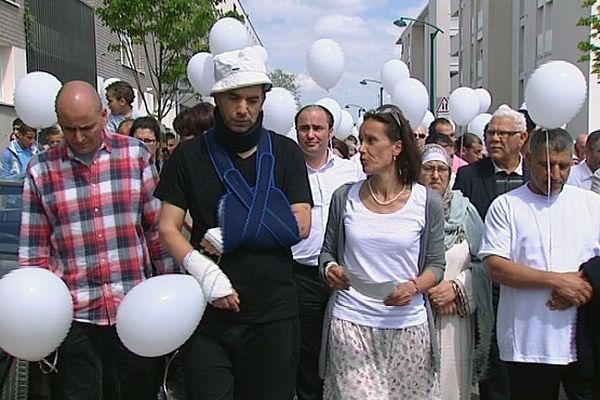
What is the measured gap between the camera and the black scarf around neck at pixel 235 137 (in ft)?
9.82

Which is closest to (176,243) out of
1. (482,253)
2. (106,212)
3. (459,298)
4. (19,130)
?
(106,212)

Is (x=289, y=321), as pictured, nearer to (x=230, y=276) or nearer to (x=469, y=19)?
(x=230, y=276)

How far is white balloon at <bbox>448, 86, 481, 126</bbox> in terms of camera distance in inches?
418

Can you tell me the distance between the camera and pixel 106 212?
3297 mm

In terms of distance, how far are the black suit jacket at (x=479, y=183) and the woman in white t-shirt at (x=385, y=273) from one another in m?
1.47

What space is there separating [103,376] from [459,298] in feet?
6.29

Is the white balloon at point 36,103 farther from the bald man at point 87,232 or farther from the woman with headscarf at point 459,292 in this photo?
the woman with headscarf at point 459,292

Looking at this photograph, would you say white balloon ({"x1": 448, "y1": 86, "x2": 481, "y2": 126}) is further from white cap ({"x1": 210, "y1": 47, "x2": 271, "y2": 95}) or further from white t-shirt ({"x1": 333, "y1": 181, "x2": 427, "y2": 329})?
white cap ({"x1": 210, "y1": 47, "x2": 271, "y2": 95})

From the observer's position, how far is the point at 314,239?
4449 millimetres

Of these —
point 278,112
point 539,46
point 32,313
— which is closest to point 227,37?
point 278,112

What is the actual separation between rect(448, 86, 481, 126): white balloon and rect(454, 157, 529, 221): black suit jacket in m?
5.58

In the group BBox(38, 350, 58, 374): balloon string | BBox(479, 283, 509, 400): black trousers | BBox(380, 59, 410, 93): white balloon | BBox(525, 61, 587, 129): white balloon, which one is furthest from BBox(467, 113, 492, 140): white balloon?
BBox(38, 350, 58, 374): balloon string

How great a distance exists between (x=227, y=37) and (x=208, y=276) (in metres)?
4.19

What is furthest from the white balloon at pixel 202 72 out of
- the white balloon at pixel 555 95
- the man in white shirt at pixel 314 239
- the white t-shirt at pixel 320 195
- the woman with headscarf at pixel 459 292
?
the white balloon at pixel 555 95
